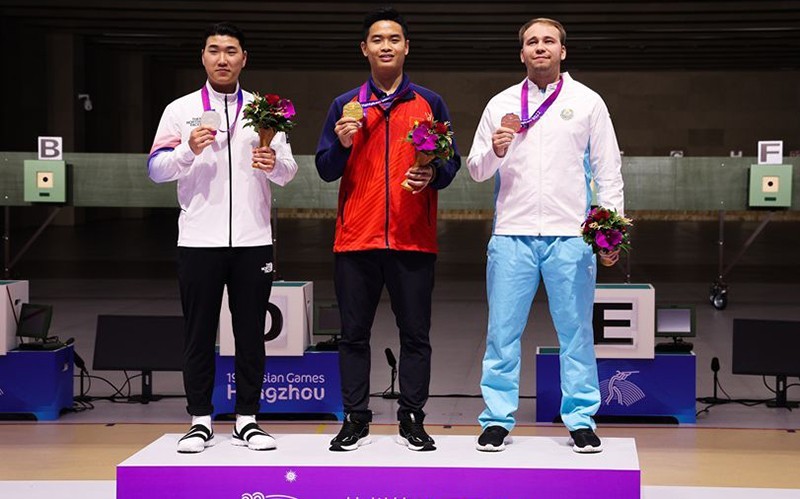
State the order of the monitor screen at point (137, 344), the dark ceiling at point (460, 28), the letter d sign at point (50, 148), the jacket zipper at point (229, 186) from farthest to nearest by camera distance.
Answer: the dark ceiling at point (460, 28)
the letter d sign at point (50, 148)
the monitor screen at point (137, 344)
the jacket zipper at point (229, 186)

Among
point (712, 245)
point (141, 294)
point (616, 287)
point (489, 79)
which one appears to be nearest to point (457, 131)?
point (489, 79)

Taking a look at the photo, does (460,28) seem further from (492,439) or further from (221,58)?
(492,439)

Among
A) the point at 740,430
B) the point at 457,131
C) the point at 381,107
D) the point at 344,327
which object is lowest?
the point at 740,430

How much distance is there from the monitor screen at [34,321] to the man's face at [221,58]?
2749 mm

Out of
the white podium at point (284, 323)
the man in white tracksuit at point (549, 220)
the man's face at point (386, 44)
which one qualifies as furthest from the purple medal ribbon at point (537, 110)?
the white podium at point (284, 323)

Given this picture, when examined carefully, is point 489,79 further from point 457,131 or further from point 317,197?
point 317,197

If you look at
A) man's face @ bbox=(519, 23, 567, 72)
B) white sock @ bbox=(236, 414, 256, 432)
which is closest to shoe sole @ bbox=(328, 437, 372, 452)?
white sock @ bbox=(236, 414, 256, 432)

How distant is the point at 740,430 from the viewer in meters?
6.16

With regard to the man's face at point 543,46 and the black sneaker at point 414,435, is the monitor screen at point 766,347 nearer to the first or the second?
the man's face at point 543,46

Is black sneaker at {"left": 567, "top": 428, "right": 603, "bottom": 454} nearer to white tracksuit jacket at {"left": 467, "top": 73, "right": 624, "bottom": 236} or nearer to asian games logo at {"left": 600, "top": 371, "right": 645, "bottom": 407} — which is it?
white tracksuit jacket at {"left": 467, "top": 73, "right": 624, "bottom": 236}

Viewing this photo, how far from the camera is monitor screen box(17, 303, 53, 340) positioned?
21.4 ft

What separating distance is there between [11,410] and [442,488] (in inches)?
140

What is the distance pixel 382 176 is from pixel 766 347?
3357 mm

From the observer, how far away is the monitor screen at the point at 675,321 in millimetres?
6559
